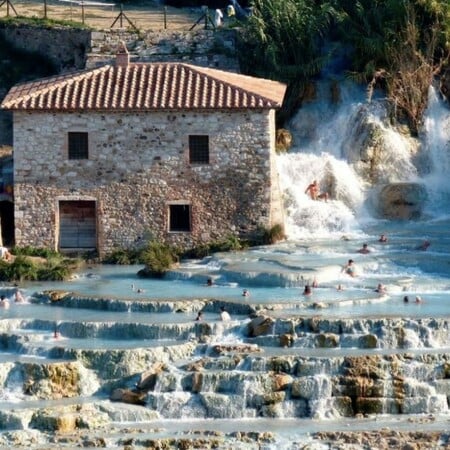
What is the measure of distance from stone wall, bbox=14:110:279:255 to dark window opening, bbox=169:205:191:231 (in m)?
0.24

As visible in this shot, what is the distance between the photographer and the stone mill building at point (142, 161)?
65562mm

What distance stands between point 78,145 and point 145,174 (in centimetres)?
232

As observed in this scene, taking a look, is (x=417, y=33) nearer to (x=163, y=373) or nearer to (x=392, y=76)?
(x=392, y=76)

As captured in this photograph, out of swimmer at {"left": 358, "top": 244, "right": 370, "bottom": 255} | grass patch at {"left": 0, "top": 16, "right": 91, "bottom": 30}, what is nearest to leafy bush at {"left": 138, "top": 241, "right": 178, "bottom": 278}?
swimmer at {"left": 358, "top": 244, "right": 370, "bottom": 255}

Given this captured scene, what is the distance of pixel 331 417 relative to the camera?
50812 mm

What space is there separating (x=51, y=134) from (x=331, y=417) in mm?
18660

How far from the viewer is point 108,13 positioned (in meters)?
81.3

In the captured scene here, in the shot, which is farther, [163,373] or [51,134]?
[51,134]

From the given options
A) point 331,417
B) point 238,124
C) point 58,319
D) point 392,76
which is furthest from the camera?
point 392,76

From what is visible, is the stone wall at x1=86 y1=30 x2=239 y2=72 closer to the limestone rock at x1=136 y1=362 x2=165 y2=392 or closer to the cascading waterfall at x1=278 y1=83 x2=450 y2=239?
the cascading waterfall at x1=278 y1=83 x2=450 y2=239

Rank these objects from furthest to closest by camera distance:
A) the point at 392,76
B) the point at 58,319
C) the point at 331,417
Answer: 1. the point at 392,76
2. the point at 58,319
3. the point at 331,417

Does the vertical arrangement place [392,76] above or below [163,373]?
above

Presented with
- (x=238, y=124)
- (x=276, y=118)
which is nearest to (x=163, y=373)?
(x=238, y=124)

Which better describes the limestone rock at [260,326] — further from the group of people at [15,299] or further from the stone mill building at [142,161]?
the stone mill building at [142,161]
